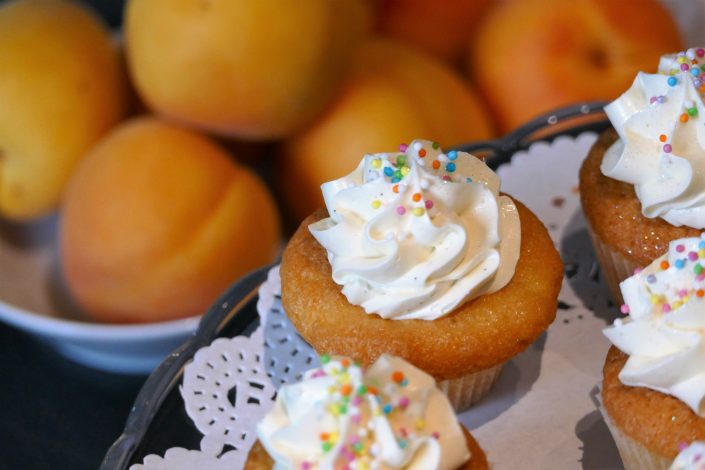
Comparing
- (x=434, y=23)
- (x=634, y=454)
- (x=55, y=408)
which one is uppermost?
(x=434, y=23)

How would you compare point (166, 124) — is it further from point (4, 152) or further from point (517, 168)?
point (517, 168)

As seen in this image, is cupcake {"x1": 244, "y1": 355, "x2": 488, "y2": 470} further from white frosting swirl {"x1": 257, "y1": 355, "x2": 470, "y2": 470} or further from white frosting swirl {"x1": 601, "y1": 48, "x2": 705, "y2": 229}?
white frosting swirl {"x1": 601, "y1": 48, "x2": 705, "y2": 229}

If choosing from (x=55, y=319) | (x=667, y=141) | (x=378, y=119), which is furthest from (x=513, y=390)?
(x=55, y=319)

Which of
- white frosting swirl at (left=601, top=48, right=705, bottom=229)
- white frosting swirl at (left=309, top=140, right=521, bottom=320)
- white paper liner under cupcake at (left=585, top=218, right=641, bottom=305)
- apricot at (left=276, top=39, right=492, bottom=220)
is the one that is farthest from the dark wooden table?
white frosting swirl at (left=601, top=48, right=705, bottom=229)

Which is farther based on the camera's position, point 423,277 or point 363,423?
point 423,277

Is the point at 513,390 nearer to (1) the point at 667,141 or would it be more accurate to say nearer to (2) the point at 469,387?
(2) the point at 469,387

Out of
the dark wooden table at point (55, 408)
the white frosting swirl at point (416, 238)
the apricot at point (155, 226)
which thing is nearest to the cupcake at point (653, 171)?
the white frosting swirl at point (416, 238)
